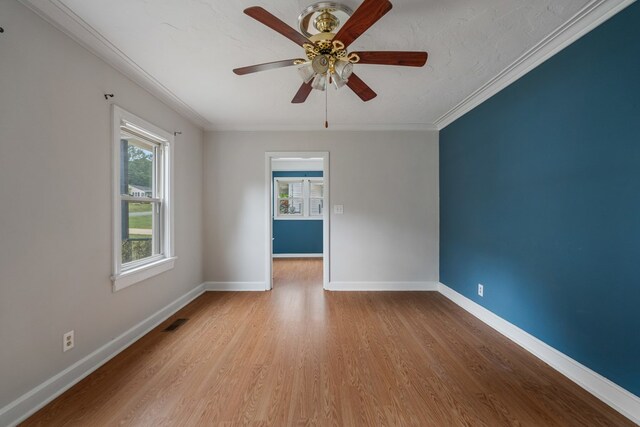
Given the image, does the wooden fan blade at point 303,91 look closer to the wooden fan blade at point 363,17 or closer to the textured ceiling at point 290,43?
the textured ceiling at point 290,43

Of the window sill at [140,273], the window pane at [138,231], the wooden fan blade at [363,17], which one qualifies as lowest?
the window sill at [140,273]

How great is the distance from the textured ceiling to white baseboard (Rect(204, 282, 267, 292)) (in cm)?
247

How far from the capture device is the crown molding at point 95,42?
1.60m

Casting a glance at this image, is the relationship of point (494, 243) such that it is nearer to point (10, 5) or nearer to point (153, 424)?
point (153, 424)

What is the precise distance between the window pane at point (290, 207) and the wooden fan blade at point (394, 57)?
5.35 meters

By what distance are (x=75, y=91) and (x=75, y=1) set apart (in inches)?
21.5

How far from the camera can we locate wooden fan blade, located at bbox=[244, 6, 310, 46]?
1336mm

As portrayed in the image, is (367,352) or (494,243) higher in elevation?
(494,243)

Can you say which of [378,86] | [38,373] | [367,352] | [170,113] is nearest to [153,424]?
[38,373]

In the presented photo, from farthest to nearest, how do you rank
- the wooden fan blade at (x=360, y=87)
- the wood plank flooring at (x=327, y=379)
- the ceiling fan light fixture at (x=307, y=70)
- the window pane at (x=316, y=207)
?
the window pane at (x=316, y=207)
the wooden fan blade at (x=360, y=87)
the ceiling fan light fixture at (x=307, y=70)
the wood plank flooring at (x=327, y=379)

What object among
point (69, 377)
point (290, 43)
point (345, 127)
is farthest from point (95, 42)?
point (345, 127)

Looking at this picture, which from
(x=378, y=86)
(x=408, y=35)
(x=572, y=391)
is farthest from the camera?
(x=378, y=86)

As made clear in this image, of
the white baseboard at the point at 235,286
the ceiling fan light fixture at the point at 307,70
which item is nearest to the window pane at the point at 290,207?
the white baseboard at the point at 235,286

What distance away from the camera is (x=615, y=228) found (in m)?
1.62
